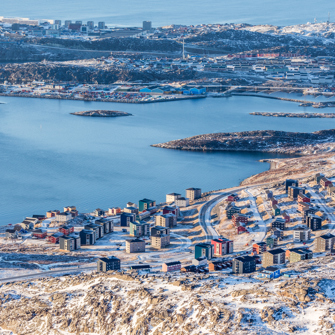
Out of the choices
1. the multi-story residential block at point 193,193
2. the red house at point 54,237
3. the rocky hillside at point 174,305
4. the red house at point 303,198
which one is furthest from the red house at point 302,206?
the red house at point 54,237

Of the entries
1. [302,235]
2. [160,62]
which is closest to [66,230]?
[302,235]

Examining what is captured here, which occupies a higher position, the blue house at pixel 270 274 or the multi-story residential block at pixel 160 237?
the blue house at pixel 270 274

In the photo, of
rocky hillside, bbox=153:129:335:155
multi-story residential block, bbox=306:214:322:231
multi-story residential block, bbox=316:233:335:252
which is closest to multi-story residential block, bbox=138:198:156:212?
multi-story residential block, bbox=306:214:322:231

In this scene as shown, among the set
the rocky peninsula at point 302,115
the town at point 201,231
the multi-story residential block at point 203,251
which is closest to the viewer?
the town at point 201,231

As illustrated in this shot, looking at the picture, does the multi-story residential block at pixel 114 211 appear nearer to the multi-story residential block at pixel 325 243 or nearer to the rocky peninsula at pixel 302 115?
the multi-story residential block at pixel 325 243

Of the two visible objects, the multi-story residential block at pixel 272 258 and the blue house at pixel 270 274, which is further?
the multi-story residential block at pixel 272 258

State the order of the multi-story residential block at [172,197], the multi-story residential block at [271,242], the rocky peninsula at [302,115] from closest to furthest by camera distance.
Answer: the multi-story residential block at [271,242], the multi-story residential block at [172,197], the rocky peninsula at [302,115]

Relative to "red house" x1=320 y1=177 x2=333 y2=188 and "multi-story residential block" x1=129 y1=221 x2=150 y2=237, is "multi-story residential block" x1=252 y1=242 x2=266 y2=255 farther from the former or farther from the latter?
"red house" x1=320 y1=177 x2=333 y2=188
